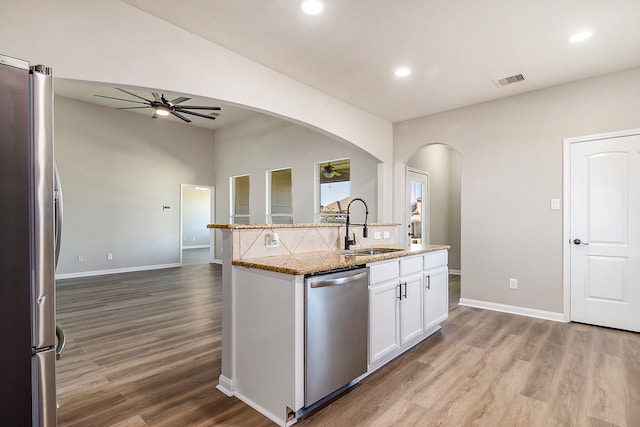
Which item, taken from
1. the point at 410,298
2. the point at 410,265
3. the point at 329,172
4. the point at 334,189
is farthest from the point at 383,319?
the point at 329,172

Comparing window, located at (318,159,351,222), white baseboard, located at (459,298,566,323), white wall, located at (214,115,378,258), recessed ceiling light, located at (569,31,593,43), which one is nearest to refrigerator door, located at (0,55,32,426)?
recessed ceiling light, located at (569,31,593,43)

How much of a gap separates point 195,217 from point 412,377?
11914 millimetres

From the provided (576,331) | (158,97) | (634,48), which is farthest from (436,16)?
(158,97)

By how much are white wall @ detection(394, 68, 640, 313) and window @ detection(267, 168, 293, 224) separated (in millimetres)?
3597

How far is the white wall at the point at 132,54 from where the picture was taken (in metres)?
2.13

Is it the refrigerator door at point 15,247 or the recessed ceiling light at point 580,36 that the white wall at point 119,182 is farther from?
the recessed ceiling light at point 580,36

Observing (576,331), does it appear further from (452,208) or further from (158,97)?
(158,97)

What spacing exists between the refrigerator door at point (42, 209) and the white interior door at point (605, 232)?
15.4 ft

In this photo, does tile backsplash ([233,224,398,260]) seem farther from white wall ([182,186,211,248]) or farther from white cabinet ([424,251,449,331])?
white wall ([182,186,211,248])

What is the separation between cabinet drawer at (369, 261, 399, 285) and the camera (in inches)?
96.7

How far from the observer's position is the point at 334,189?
655 cm

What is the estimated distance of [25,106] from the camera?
3.67 ft

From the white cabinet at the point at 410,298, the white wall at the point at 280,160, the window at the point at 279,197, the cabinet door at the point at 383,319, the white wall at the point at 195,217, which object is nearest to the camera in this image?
the cabinet door at the point at 383,319

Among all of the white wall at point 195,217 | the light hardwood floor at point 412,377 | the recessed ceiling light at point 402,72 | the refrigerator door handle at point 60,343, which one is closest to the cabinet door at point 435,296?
the light hardwood floor at point 412,377
